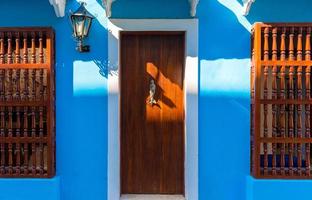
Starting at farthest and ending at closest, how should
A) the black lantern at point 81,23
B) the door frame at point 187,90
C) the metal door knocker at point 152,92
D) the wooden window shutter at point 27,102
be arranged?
1. the metal door knocker at point 152,92
2. the door frame at point 187,90
3. the wooden window shutter at point 27,102
4. the black lantern at point 81,23

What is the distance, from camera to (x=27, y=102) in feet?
13.9

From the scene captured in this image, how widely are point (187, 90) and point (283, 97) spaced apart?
3.78 feet

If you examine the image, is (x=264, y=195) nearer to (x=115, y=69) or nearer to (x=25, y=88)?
(x=115, y=69)

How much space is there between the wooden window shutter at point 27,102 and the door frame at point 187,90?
2.34 feet

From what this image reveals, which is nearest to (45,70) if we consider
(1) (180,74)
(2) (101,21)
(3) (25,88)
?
(3) (25,88)

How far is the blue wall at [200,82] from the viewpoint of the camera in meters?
4.38

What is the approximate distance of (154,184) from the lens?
4648 mm

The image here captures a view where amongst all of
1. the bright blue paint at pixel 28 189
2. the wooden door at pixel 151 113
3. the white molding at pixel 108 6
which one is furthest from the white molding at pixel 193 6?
the bright blue paint at pixel 28 189

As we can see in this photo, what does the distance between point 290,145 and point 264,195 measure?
674 millimetres

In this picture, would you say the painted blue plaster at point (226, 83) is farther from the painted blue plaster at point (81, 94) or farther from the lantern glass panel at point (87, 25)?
the lantern glass panel at point (87, 25)

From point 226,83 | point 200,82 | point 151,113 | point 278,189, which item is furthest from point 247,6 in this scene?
point 278,189

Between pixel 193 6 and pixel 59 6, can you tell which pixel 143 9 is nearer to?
pixel 193 6

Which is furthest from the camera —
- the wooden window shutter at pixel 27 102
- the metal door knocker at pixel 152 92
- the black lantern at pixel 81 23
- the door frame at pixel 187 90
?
the metal door knocker at pixel 152 92

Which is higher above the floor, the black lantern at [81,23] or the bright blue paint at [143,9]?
the bright blue paint at [143,9]
